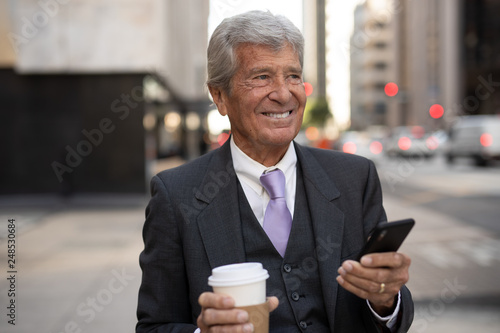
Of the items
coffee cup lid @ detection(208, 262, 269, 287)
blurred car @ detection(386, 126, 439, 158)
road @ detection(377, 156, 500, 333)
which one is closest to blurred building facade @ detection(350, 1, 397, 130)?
blurred car @ detection(386, 126, 439, 158)

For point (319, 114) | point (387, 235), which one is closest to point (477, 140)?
point (387, 235)

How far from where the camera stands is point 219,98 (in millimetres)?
2246

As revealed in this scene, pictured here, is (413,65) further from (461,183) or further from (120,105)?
(120,105)

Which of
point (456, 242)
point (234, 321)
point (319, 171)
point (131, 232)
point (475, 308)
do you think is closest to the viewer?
point (234, 321)

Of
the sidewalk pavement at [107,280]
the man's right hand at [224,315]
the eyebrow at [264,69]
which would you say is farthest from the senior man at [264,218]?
the sidewalk pavement at [107,280]

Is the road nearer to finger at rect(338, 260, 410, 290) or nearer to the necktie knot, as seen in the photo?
the necktie knot

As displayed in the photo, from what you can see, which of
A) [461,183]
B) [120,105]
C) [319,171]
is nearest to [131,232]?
[120,105]

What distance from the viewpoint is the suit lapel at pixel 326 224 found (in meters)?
2.00

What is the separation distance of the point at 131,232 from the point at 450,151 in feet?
60.1

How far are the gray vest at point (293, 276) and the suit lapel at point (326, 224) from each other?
0.04 meters

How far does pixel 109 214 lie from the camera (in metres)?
12.4

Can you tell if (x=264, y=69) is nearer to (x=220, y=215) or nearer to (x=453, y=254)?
(x=220, y=215)

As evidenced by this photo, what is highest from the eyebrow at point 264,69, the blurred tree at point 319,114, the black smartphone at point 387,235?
the eyebrow at point 264,69

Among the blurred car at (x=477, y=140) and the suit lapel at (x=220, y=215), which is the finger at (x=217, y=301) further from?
the blurred car at (x=477, y=140)
